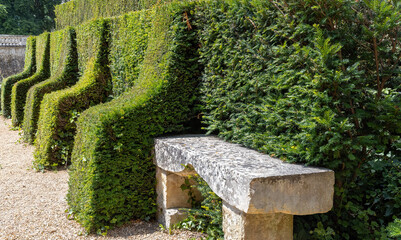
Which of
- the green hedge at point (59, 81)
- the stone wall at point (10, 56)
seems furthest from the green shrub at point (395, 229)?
the stone wall at point (10, 56)

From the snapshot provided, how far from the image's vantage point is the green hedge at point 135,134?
452 cm

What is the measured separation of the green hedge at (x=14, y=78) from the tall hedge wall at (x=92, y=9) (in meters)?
1.50

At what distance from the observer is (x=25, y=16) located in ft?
122

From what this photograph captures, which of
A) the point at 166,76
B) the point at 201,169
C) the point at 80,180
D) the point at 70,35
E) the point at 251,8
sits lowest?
the point at 80,180

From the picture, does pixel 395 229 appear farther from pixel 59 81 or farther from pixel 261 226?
pixel 59 81

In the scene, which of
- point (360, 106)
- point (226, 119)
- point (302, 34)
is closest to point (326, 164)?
point (360, 106)

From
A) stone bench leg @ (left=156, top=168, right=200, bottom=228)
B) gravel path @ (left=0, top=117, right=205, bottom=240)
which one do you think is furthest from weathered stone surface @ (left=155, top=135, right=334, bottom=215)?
gravel path @ (left=0, top=117, right=205, bottom=240)

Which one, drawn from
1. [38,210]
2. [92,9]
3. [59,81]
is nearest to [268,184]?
[38,210]

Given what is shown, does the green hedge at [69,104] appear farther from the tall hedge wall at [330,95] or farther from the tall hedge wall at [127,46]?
the tall hedge wall at [330,95]

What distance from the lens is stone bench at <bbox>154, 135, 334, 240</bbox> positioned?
9.27 feet

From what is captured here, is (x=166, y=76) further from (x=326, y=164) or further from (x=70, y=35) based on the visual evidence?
(x=70, y=35)

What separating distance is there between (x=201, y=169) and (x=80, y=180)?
212 cm

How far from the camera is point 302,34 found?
10.7 feet

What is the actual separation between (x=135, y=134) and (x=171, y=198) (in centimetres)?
91
